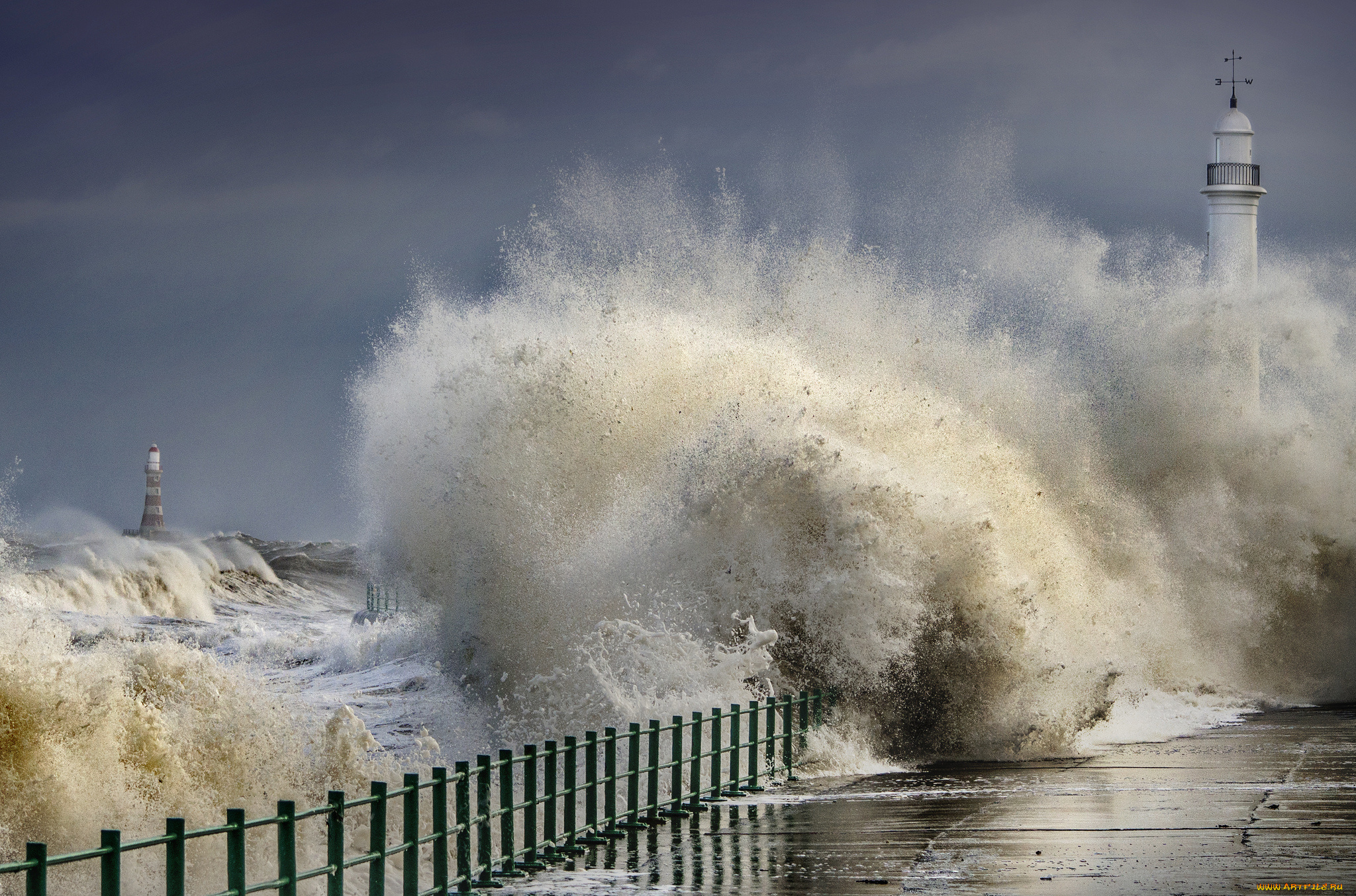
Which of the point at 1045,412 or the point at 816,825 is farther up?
the point at 1045,412

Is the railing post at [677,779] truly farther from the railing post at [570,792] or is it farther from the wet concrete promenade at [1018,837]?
the railing post at [570,792]

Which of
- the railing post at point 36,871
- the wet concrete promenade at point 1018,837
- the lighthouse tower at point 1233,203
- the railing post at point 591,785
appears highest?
the lighthouse tower at point 1233,203

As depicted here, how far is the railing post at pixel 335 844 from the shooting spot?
27.1 ft

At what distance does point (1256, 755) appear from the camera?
18.5 metres

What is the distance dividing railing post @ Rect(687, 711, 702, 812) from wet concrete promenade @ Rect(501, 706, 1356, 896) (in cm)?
21

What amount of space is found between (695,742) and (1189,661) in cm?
2267

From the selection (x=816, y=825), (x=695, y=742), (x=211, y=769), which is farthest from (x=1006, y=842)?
(x=211, y=769)

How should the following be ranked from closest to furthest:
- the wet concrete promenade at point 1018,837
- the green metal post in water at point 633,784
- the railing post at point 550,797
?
1. the wet concrete promenade at point 1018,837
2. the railing post at point 550,797
3. the green metal post in water at point 633,784

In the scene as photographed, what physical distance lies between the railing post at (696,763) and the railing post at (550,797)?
2108mm

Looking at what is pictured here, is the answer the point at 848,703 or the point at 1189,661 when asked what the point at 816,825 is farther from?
the point at 1189,661

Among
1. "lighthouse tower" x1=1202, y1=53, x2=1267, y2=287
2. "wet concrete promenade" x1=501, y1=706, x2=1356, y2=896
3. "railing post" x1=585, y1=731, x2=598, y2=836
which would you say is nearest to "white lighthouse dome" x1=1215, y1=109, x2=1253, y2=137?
"lighthouse tower" x1=1202, y1=53, x2=1267, y2=287

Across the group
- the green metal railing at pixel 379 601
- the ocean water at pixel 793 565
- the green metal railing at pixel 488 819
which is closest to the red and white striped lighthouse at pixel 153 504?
the green metal railing at pixel 379 601

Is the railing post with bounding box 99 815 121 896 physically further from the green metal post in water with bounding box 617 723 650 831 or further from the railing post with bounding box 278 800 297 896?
the green metal post in water with bounding box 617 723 650 831

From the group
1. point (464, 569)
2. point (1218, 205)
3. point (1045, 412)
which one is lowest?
point (464, 569)
